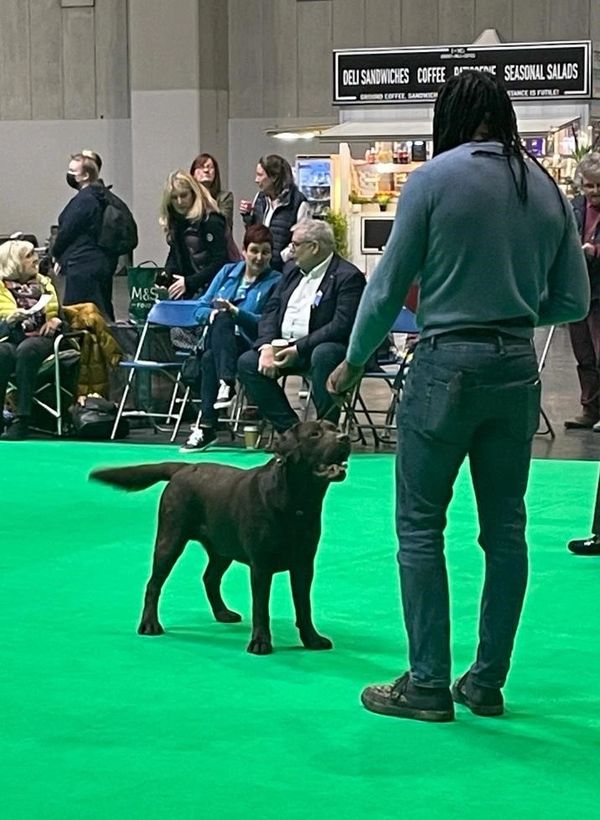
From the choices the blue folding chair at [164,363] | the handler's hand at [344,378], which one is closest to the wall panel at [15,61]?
the blue folding chair at [164,363]

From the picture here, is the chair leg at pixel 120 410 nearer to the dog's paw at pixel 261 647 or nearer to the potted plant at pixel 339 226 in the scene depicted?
the potted plant at pixel 339 226

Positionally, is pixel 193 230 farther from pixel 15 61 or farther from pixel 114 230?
pixel 15 61

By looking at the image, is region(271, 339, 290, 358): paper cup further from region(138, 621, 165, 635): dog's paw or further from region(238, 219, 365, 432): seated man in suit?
region(138, 621, 165, 635): dog's paw

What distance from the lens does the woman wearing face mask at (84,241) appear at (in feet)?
34.0

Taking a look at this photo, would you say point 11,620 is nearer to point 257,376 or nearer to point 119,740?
point 119,740

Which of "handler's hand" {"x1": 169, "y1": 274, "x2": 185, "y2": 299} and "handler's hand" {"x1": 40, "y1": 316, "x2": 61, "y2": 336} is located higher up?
"handler's hand" {"x1": 169, "y1": 274, "x2": 185, "y2": 299}

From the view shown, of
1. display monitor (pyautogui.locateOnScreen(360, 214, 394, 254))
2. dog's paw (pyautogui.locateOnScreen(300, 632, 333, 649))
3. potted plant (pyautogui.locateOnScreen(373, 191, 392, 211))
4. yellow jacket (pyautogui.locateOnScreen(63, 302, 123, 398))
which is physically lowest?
dog's paw (pyautogui.locateOnScreen(300, 632, 333, 649))

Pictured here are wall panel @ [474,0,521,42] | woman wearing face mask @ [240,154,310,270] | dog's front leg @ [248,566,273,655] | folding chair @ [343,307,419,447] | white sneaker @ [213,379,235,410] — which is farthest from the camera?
wall panel @ [474,0,521,42]

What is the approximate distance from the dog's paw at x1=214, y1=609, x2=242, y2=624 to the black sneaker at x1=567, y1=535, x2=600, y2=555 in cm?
157

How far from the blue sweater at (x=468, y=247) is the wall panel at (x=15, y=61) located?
19.0 m

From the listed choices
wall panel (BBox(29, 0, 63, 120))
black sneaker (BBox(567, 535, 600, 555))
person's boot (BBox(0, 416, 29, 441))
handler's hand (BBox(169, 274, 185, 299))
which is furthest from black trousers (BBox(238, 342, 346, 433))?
wall panel (BBox(29, 0, 63, 120))

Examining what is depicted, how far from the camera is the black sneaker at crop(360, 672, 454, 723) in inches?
147

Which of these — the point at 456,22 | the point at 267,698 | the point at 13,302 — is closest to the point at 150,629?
the point at 267,698

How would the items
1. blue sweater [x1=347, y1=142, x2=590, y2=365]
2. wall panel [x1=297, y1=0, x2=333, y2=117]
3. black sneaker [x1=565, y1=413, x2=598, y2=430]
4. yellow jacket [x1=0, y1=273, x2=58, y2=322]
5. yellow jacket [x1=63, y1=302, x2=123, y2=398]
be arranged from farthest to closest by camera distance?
wall panel [x1=297, y1=0, x2=333, y2=117] < yellow jacket [x1=63, y1=302, x2=123, y2=398] < black sneaker [x1=565, y1=413, x2=598, y2=430] < yellow jacket [x1=0, y1=273, x2=58, y2=322] < blue sweater [x1=347, y1=142, x2=590, y2=365]
